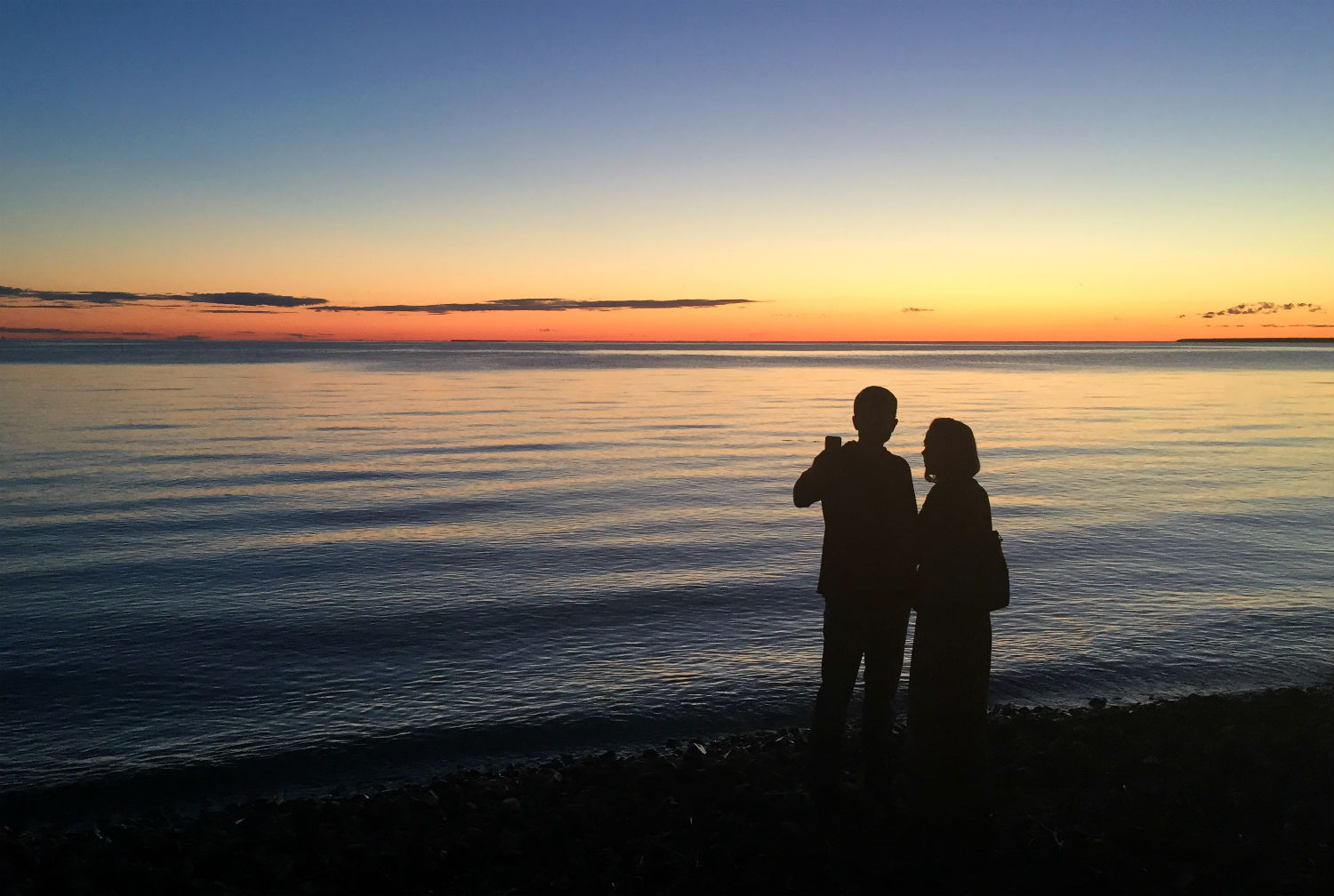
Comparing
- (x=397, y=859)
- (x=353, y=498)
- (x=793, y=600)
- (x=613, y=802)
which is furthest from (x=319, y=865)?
(x=353, y=498)

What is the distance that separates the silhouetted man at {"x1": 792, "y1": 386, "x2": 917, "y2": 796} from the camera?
576cm

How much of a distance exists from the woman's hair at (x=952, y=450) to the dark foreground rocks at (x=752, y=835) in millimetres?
2239

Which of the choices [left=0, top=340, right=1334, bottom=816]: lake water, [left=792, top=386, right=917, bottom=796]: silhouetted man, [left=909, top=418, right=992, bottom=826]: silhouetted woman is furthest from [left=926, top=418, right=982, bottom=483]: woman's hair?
[left=0, top=340, right=1334, bottom=816]: lake water

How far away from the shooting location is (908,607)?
5.92 m

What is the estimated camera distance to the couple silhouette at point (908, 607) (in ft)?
17.7

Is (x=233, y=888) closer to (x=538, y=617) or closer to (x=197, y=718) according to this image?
(x=197, y=718)

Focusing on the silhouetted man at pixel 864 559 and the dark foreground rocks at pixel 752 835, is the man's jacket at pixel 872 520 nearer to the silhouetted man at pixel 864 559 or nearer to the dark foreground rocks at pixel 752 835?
the silhouetted man at pixel 864 559

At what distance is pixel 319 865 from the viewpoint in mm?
Answer: 5820

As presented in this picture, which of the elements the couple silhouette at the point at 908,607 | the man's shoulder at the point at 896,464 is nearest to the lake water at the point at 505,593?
the couple silhouette at the point at 908,607

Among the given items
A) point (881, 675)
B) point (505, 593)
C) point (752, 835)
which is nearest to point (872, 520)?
point (881, 675)

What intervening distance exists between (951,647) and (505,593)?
8.54 m

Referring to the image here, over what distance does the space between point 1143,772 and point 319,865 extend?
228 inches

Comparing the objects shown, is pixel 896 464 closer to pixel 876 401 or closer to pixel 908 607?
pixel 876 401

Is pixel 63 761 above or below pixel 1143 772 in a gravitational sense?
below
